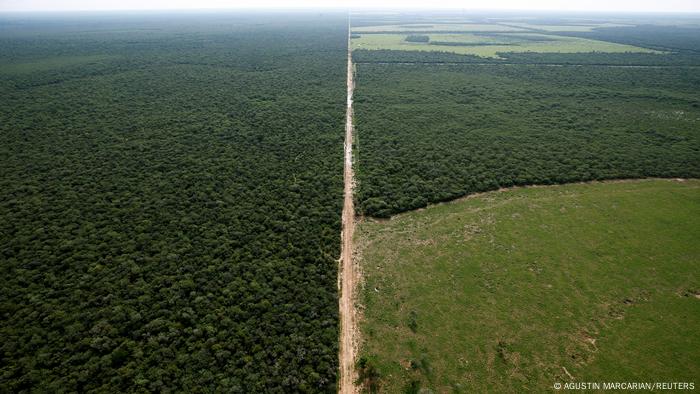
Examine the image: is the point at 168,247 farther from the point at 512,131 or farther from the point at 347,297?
the point at 512,131

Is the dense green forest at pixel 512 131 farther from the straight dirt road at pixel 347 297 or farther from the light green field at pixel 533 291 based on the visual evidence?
the light green field at pixel 533 291

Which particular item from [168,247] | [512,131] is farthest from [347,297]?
[512,131]

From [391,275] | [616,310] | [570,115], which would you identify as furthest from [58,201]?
[570,115]

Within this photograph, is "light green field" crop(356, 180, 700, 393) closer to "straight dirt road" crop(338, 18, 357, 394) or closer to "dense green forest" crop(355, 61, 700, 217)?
"straight dirt road" crop(338, 18, 357, 394)

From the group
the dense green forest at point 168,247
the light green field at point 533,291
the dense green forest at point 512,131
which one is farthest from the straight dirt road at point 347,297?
the dense green forest at point 512,131

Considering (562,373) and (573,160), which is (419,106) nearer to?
(573,160)
